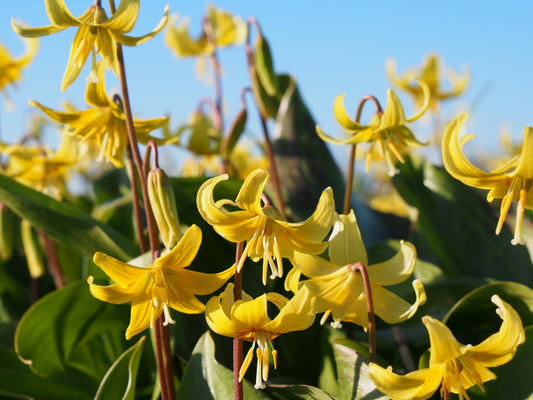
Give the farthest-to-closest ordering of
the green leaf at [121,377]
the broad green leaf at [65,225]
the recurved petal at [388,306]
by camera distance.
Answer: the broad green leaf at [65,225]
the green leaf at [121,377]
the recurved petal at [388,306]

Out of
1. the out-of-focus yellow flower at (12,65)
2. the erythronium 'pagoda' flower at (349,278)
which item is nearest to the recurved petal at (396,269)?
the erythronium 'pagoda' flower at (349,278)

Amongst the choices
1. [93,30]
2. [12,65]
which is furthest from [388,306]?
[12,65]

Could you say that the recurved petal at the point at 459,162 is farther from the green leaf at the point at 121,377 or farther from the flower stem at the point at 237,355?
the green leaf at the point at 121,377

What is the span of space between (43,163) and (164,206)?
1.21 m

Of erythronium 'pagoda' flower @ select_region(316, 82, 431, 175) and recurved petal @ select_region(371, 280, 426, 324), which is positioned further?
erythronium 'pagoda' flower @ select_region(316, 82, 431, 175)

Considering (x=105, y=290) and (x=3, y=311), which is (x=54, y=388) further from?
(x=3, y=311)

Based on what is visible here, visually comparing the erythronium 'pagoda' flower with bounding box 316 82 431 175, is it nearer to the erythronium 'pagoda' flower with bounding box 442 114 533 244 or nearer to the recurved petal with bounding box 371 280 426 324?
the erythronium 'pagoda' flower with bounding box 442 114 533 244

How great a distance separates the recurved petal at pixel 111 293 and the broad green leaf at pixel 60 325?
0.57m

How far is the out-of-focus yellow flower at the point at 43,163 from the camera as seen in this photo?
6.49 ft

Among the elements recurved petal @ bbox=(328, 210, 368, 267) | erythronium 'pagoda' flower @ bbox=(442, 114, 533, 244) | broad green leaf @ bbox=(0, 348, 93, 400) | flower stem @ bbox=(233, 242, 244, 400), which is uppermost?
erythronium 'pagoda' flower @ bbox=(442, 114, 533, 244)

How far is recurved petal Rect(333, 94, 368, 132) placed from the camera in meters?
1.23

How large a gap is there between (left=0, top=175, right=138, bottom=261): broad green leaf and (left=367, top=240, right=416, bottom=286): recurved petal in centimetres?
69

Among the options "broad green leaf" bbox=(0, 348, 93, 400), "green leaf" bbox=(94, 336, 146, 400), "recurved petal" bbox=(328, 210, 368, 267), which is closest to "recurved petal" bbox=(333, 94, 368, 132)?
"recurved petal" bbox=(328, 210, 368, 267)

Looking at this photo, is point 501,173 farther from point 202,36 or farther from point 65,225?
point 202,36
